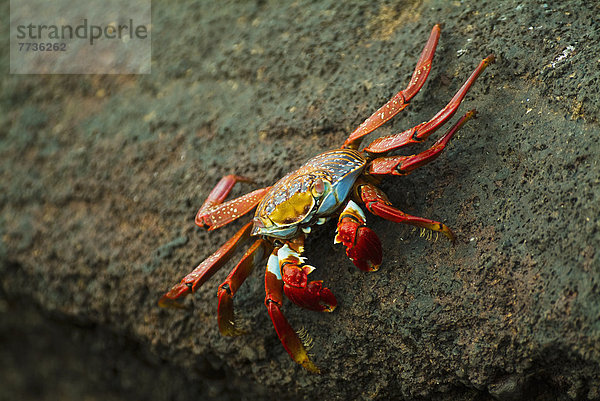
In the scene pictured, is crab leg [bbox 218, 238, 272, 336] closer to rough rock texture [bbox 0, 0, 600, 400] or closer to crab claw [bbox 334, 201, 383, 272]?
rough rock texture [bbox 0, 0, 600, 400]

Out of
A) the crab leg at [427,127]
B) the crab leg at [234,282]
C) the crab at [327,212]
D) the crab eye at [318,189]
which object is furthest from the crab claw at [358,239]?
the crab leg at [234,282]

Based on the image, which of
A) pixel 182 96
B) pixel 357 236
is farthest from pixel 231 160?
pixel 357 236

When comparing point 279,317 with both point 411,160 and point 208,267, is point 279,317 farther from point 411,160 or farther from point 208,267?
point 411,160

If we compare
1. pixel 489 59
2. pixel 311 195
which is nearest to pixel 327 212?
pixel 311 195

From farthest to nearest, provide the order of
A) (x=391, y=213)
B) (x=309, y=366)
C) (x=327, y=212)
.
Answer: (x=309, y=366) → (x=327, y=212) → (x=391, y=213)

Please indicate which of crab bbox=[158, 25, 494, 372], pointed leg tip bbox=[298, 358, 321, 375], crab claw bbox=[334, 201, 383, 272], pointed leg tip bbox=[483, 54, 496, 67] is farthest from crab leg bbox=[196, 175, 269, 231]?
pointed leg tip bbox=[483, 54, 496, 67]
